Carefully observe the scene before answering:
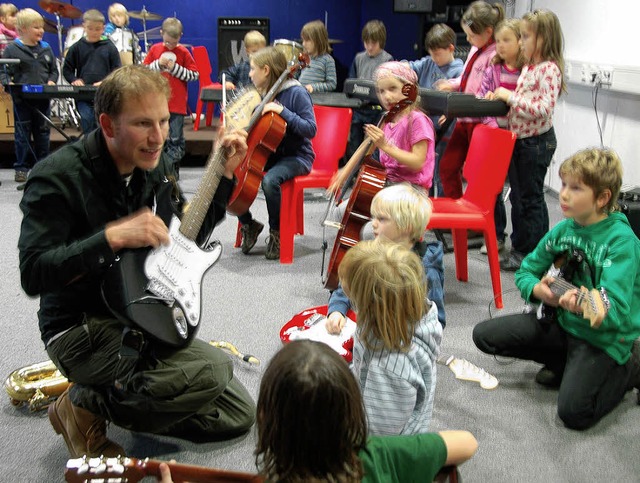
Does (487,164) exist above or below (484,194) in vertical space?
above

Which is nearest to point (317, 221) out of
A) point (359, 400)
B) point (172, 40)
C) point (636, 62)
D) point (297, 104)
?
point (297, 104)

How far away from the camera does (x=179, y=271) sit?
2004 mm

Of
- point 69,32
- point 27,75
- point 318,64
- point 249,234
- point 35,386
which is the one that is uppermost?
point 69,32

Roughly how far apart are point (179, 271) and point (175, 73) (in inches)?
187

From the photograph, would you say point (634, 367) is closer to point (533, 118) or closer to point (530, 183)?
point (530, 183)

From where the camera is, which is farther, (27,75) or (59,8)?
(59,8)

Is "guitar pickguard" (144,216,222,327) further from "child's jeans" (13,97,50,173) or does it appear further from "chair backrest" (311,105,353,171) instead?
"child's jeans" (13,97,50,173)

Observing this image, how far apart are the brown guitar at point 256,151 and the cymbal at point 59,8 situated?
14.7 ft

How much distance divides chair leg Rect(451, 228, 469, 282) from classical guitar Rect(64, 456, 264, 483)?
100 inches

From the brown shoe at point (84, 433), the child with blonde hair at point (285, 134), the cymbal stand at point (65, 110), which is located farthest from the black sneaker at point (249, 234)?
the cymbal stand at point (65, 110)

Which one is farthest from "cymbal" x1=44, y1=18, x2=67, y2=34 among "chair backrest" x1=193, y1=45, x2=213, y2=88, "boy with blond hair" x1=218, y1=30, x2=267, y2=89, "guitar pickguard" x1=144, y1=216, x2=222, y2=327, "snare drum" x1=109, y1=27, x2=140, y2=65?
"guitar pickguard" x1=144, y1=216, x2=222, y2=327

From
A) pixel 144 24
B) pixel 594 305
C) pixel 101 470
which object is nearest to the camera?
pixel 101 470

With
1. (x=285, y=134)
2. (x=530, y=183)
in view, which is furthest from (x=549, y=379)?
(x=285, y=134)

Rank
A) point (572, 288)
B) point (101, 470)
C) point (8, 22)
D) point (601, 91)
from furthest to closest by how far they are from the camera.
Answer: point (8, 22) < point (601, 91) < point (572, 288) < point (101, 470)
